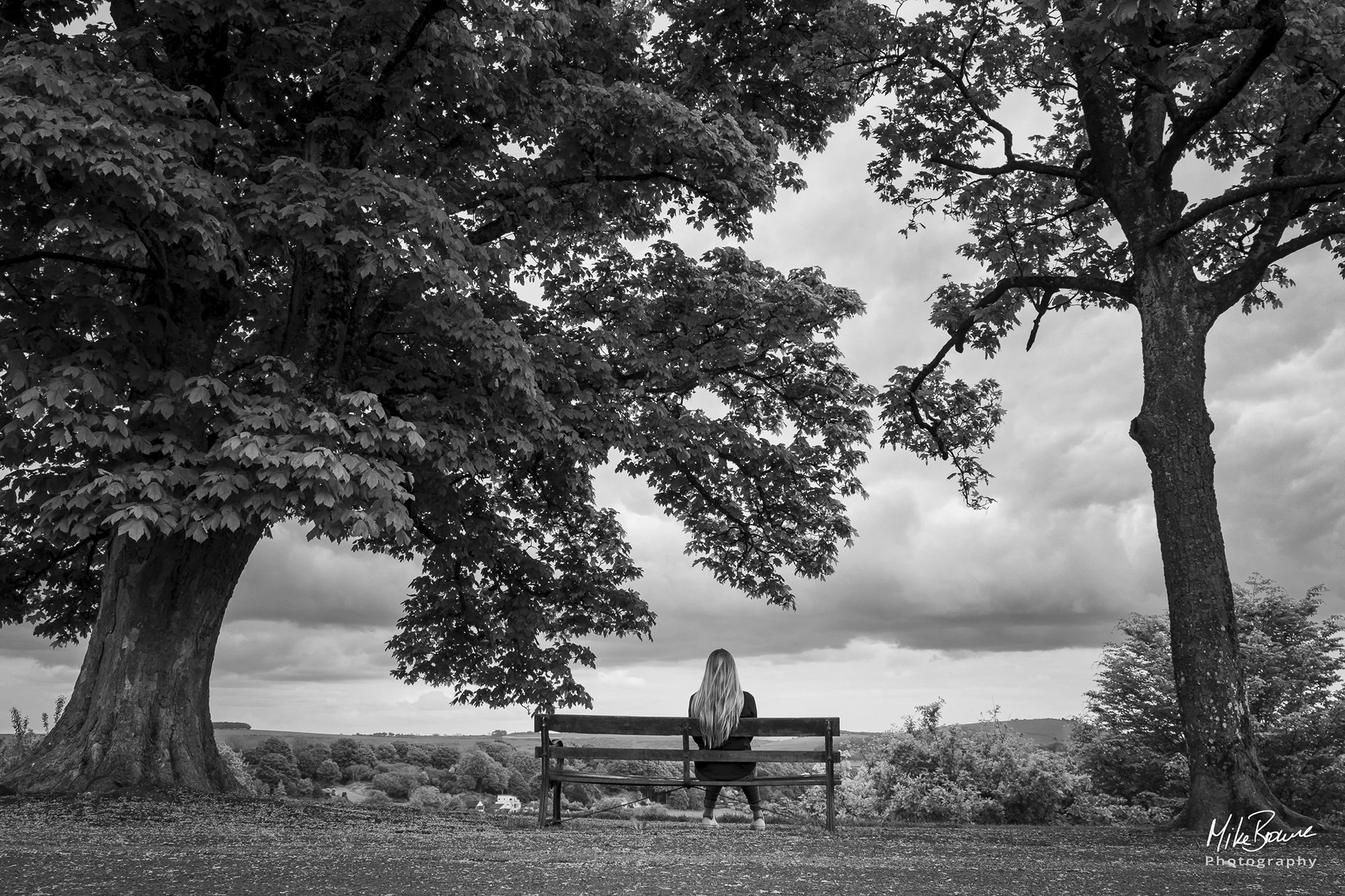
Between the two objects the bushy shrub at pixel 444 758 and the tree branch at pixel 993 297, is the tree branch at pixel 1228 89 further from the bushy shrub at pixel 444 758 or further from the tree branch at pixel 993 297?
the bushy shrub at pixel 444 758

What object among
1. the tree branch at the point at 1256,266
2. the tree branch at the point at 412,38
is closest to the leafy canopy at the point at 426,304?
the tree branch at the point at 412,38

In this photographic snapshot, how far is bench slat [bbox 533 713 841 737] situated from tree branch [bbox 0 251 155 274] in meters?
7.83

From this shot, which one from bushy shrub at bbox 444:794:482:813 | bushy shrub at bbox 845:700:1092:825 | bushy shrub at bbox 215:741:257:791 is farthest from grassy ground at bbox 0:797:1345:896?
bushy shrub at bbox 444:794:482:813

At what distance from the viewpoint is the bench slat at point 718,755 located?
12047 mm

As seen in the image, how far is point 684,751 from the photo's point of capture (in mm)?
12086

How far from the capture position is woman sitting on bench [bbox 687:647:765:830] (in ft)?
39.9

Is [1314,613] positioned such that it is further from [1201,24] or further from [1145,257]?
[1201,24]

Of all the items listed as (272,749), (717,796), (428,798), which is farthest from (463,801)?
(717,796)

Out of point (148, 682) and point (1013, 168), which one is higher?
point (1013, 168)

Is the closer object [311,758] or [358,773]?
[358,773]

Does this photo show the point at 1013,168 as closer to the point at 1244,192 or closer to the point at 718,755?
the point at 1244,192

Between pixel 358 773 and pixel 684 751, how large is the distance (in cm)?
1661

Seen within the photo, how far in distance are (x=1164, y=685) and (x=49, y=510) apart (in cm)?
2110

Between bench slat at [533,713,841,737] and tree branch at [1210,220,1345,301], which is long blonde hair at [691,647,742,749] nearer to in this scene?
bench slat at [533,713,841,737]
